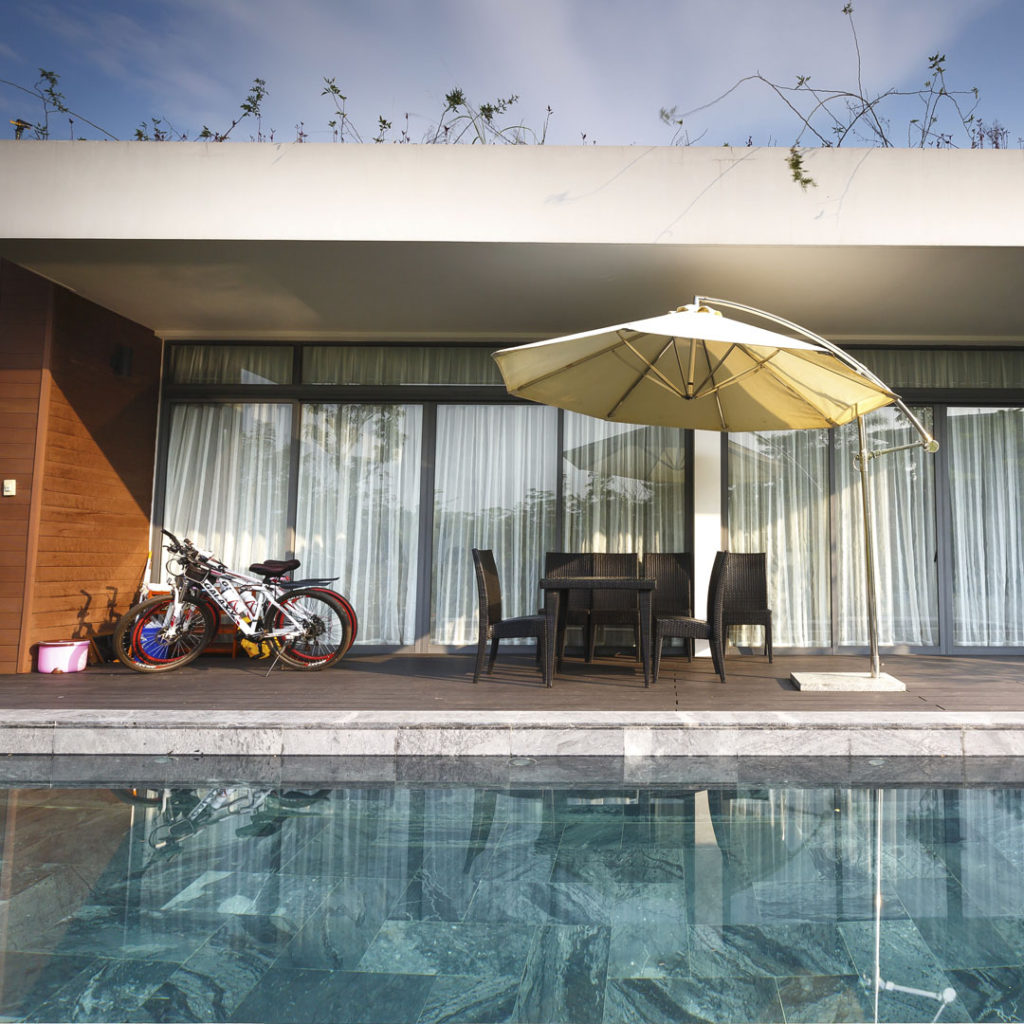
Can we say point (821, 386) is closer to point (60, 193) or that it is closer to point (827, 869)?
point (827, 869)

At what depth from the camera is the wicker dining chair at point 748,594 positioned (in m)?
6.16

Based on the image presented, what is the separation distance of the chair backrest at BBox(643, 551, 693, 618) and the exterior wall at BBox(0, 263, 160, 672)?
4219 millimetres

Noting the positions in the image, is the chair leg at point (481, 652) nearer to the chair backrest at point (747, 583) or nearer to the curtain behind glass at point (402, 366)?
the chair backrest at point (747, 583)

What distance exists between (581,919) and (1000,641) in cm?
592

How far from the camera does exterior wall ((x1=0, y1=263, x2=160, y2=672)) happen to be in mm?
5441

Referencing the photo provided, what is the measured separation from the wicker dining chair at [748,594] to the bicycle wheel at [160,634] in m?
3.95

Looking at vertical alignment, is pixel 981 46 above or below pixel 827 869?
above

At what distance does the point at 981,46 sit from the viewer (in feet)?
23.7

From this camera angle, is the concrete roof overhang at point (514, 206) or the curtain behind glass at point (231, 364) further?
the curtain behind glass at point (231, 364)

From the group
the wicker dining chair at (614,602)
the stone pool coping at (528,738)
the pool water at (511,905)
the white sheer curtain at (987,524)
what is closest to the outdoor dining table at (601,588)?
the wicker dining chair at (614,602)

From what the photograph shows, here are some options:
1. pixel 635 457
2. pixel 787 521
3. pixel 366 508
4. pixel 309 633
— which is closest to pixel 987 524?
pixel 787 521

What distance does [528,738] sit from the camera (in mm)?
3893

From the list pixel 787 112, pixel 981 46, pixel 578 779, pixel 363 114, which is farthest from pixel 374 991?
pixel 981 46

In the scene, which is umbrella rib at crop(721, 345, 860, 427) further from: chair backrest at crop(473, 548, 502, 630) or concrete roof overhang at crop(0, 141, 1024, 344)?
chair backrest at crop(473, 548, 502, 630)
